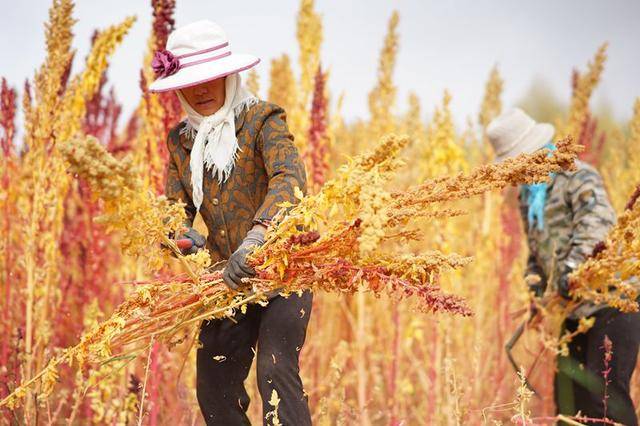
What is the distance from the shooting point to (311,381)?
3826mm

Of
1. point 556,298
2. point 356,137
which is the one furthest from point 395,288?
point 356,137

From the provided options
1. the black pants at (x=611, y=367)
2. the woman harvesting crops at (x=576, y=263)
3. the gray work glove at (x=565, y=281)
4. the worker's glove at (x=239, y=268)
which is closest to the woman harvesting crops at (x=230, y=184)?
the worker's glove at (x=239, y=268)

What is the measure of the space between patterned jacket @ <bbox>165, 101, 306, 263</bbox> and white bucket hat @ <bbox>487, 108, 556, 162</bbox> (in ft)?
4.84

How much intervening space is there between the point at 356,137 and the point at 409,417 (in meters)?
2.94

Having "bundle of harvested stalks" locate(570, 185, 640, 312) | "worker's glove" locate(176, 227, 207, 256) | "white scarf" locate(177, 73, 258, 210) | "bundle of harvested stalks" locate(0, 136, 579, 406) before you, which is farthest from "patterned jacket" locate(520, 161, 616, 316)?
"worker's glove" locate(176, 227, 207, 256)

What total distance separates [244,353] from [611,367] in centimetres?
149

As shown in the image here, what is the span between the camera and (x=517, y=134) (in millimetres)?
3346

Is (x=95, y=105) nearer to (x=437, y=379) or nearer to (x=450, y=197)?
(x=437, y=379)

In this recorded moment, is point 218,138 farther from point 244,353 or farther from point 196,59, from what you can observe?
point 244,353

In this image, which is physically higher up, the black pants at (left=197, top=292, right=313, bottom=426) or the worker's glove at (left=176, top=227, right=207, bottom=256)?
the worker's glove at (left=176, top=227, right=207, bottom=256)

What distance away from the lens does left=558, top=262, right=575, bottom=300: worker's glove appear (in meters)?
2.91

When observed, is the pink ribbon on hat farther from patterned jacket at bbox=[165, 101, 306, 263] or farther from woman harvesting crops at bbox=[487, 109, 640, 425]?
woman harvesting crops at bbox=[487, 109, 640, 425]

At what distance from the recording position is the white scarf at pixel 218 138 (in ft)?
7.27

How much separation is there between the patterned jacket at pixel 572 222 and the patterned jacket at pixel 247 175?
1.33 m
